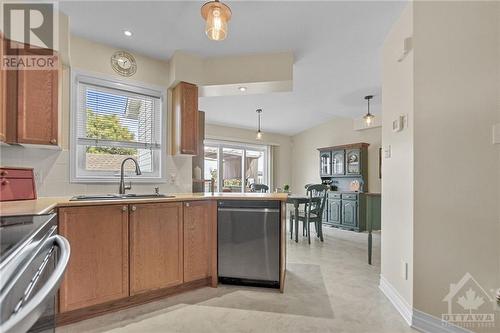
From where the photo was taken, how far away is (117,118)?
9.32 feet

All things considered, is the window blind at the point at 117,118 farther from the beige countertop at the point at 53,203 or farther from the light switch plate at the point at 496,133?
the light switch plate at the point at 496,133

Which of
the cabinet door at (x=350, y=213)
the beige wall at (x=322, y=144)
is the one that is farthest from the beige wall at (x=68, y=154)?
the beige wall at (x=322, y=144)

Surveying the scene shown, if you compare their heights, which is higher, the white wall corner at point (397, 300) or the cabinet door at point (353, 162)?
the cabinet door at point (353, 162)

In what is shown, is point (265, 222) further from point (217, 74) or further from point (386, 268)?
point (217, 74)

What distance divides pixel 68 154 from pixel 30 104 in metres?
0.56

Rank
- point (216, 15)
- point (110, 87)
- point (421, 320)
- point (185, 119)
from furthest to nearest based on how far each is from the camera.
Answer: point (185, 119) → point (110, 87) → point (421, 320) → point (216, 15)

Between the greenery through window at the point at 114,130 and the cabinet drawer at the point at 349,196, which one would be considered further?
the cabinet drawer at the point at 349,196

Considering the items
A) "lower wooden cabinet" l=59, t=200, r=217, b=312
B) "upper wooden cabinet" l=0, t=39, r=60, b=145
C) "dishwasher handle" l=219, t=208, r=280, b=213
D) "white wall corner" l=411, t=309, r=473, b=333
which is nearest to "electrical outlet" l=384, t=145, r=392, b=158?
"dishwasher handle" l=219, t=208, r=280, b=213

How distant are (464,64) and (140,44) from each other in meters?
2.91

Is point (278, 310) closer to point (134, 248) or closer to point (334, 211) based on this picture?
point (134, 248)

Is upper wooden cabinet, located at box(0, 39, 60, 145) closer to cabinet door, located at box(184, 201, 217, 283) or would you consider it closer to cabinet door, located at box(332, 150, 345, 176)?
cabinet door, located at box(184, 201, 217, 283)

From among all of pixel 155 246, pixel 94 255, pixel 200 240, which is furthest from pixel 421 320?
pixel 94 255

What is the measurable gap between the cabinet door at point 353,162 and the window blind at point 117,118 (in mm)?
4462

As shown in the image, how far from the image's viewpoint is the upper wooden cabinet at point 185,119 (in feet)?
9.68
